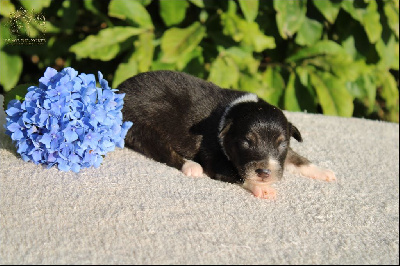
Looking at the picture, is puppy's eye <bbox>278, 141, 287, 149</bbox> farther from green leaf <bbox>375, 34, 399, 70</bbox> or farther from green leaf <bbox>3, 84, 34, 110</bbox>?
green leaf <bbox>375, 34, 399, 70</bbox>

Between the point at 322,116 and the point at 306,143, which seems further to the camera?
the point at 322,116

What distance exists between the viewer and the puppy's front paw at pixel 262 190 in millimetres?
4121

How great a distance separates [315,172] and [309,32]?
2.67 m

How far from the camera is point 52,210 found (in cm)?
353

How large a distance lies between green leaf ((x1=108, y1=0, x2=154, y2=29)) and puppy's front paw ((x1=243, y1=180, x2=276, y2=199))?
10.1 ft

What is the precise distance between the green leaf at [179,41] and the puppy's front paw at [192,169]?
1748 millimetres

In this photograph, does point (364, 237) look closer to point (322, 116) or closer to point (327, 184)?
point (327, 184)

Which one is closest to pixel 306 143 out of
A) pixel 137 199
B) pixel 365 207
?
pixel 365 207

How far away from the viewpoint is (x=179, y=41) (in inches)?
243

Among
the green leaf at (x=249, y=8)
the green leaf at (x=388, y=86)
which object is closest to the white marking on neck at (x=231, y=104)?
the green leaf at (x=249, y=8)

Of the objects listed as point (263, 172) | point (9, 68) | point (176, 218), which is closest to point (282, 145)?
point (263, 172)

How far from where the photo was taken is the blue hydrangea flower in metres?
3.97

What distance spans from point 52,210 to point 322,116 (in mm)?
3883

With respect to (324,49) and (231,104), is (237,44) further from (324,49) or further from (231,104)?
(231,104)
